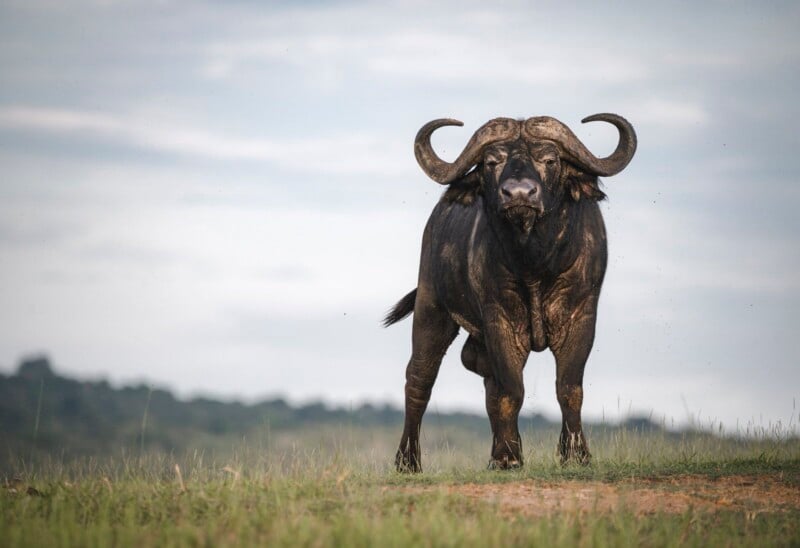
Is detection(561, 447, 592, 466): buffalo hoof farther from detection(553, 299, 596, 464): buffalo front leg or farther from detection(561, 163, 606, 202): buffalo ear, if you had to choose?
detection(561, 163, 606, 202): buffalo ear

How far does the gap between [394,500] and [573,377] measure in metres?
3.12

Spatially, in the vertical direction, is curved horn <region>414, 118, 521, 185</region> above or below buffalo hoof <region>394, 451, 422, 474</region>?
above

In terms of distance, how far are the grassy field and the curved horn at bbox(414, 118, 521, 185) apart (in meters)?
2.28

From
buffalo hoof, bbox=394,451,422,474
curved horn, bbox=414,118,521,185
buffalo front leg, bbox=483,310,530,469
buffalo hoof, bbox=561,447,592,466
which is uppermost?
curved horn, bbox=414,118,521,185

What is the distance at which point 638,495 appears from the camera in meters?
8.21

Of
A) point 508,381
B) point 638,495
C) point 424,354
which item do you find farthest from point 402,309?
Answer: point 638,495

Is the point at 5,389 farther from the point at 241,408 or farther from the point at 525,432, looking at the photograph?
the point at 525,432

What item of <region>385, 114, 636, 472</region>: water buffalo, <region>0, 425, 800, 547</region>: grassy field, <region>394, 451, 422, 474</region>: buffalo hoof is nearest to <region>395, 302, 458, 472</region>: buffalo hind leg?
<region>394, 451, 422, 474</region>: buffalo hoof

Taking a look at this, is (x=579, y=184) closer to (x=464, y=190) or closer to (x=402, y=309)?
(x=464, y=190)

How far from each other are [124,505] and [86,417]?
6519 cm

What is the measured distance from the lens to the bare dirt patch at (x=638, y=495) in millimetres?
7668

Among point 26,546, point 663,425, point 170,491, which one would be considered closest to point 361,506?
point 170,491

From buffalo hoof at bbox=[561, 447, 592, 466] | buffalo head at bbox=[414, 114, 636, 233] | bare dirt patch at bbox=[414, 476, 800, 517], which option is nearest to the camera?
bare dirt patch at bbox=[414, 476, 800, 517]

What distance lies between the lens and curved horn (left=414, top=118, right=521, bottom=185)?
1039cm
